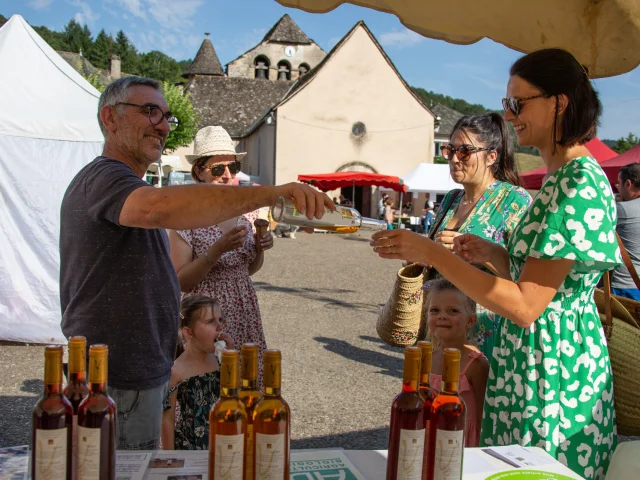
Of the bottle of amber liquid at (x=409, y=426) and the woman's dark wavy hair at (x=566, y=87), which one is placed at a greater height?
the woman's dark wavy hair at (x=566, y=87)

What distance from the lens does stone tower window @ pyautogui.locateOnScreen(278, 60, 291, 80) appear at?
162 ft

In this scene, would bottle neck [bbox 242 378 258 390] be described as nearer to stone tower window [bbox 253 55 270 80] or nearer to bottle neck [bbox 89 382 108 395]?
bottle neck [bbox 89 382 108 395]

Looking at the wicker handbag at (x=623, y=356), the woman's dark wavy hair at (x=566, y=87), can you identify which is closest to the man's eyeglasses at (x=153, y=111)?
the woman's dark wavy hair at (x=566, y=87)

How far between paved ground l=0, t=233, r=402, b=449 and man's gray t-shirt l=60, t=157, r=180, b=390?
8.19ft

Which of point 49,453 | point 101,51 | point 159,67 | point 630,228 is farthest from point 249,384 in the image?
point 159,67

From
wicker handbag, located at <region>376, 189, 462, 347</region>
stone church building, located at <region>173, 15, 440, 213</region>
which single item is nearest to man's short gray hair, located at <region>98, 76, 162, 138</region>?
wicker handbag, located at <region>376, 189, 462, 347</region>

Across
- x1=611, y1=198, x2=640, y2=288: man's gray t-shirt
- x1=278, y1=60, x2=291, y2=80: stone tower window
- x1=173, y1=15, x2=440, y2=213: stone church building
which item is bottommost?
x1=611, y1=198, x2=640, y2=288: man's gray t-shirt

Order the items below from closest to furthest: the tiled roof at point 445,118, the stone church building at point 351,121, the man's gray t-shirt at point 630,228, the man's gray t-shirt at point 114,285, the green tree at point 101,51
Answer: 1. the man's gray t-shirt at point 114,285
2. the man's gray t-shirt at point 630,228
3. the stone church building at point 351,121
4. the tiled roof at point 445,118
5. the green tree at point 101,51

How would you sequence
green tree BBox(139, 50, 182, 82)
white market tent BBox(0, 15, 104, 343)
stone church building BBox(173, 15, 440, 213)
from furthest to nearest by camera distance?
1. green tree BBox(139, 50, 182, 82)
2. stone church building BBox(173, 15, 440, 213)
3. white market tent BBox(0, 15, 104, 343)

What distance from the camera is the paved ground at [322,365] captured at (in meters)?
4.64

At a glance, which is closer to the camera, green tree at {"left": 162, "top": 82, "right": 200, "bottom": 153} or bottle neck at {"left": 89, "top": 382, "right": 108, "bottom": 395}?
bottle neck at {"left": 89, "top": 382, "right": 108, "bottom": 395}

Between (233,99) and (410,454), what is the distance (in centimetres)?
4307

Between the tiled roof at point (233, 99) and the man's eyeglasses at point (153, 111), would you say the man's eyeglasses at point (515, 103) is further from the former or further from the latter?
the tiled roof at point (233, 99)

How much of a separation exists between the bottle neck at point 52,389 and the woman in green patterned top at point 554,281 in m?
1.06
